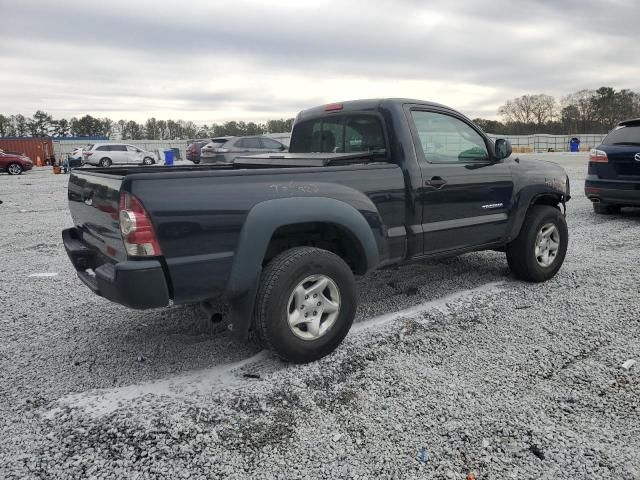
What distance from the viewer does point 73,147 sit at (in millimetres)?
45188

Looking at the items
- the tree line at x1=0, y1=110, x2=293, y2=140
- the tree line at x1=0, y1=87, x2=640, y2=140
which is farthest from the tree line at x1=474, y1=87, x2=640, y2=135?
the tree line at x1=0, y1=110, x2=293, y2=140

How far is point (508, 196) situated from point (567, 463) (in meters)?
2.86

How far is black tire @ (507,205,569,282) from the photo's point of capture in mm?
4859

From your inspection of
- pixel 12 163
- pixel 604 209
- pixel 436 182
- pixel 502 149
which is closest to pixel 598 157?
pixel 604 209

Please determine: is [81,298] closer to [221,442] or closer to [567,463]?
[221,442]

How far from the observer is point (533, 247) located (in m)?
4.88

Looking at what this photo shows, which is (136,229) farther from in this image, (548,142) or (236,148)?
(548,142)

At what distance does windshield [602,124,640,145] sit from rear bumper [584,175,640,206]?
0.62 m

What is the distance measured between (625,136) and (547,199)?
4127mm

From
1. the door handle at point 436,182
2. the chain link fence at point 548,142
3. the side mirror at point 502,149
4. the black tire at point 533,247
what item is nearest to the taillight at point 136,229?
the door handle at point 436,182

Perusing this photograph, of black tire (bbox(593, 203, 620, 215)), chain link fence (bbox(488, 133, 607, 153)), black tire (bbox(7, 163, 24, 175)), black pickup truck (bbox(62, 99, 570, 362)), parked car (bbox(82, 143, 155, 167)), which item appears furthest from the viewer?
chain link fence (bbox(488, 133, 607, 153))

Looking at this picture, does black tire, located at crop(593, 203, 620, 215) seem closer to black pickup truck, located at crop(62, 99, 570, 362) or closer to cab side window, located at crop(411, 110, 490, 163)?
black pickup truck, located at crop(62, 99, 570, 362)

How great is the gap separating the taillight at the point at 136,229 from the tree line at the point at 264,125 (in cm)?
6326

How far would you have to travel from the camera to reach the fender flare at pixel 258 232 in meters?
3.04
